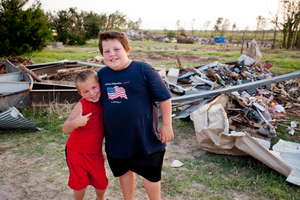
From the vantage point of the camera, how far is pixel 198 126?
381cm

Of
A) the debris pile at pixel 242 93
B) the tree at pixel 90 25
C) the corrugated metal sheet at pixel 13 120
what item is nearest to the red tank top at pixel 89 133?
the corrugated metal sheet at pixel 13 120

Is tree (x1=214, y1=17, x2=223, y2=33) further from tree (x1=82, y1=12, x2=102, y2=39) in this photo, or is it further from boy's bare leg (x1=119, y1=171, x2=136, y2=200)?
boy's bare leg (x1=119, y1=171, x2=136, y2=200)

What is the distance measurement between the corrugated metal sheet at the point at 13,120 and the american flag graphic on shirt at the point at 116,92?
2971 mm

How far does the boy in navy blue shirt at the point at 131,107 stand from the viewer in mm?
1850

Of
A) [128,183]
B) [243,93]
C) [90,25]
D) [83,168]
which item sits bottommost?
[243,93]

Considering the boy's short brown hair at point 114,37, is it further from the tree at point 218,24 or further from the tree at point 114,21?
the tree at point 218,24

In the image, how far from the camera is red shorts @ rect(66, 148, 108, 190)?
6.75 ft

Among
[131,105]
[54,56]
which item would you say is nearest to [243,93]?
[131,105]

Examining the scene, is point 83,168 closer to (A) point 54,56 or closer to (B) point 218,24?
(A) point 54,56

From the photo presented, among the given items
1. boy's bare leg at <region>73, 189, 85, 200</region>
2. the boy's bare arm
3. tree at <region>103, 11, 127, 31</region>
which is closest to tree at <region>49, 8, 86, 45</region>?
tree at <region>103, 11, 127, 31</region>

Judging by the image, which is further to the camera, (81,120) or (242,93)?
(242,93)

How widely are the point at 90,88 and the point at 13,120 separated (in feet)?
9.87

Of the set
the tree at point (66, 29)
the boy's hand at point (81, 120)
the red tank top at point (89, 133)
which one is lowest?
the red tank top at point (89, 133)

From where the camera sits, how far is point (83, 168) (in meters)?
2.09
